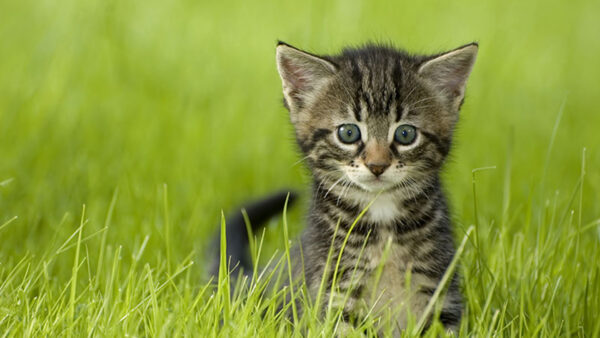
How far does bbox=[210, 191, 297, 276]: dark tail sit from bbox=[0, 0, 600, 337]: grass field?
0.16m

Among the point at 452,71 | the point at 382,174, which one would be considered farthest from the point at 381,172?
the point at 452,71

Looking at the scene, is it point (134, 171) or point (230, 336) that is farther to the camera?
point (134, 171)

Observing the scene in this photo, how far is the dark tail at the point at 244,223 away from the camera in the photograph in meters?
4.15

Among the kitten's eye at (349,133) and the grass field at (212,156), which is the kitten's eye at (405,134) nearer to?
the kitten's eye at (349,133)

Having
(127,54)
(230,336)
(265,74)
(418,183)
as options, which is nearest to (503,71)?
(265,74)

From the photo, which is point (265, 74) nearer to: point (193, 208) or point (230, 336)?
point (193, 208)

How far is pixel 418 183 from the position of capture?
3340mm

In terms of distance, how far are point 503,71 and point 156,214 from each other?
4.36m

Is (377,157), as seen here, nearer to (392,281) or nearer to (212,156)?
(392,281)

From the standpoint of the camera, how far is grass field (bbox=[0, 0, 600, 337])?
3.23 meters

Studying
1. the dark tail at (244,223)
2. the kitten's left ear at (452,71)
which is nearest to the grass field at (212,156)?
the dark tail at (244,223)

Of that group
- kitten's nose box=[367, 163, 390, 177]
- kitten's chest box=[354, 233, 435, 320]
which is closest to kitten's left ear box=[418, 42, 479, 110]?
kitten's nose box=[367, 163, 390, 177]

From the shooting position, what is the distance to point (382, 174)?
3.17 m

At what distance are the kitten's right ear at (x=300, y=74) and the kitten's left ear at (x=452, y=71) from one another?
0.42m
